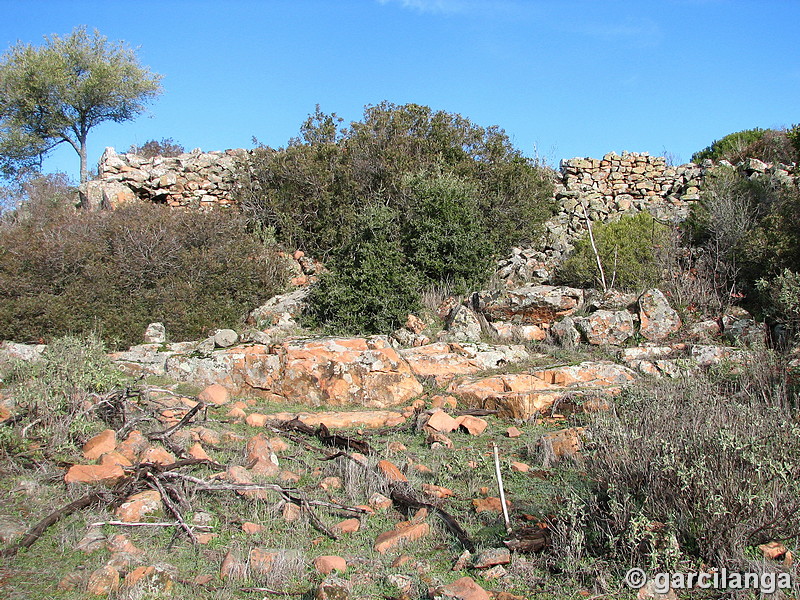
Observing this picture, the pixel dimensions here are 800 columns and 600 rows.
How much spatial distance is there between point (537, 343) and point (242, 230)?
281 inches

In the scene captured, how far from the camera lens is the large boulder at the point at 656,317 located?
9.80m

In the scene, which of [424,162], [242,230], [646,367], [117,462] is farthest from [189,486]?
[424,162]

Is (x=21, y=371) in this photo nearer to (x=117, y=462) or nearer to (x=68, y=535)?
(x=117, y=462)

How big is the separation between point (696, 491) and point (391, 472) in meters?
2.25

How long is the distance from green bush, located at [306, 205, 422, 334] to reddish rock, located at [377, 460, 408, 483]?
5847 millimetres

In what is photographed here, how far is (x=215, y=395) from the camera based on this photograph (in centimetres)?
723

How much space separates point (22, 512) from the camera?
405cm

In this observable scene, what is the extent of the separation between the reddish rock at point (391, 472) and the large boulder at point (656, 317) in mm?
6333

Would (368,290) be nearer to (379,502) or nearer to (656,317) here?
(656,317)

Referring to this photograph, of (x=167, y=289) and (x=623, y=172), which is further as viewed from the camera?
(x=623, y=172)

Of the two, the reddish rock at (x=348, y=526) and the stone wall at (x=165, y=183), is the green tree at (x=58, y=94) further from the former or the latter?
the reddish rock at (x=348, y=526)

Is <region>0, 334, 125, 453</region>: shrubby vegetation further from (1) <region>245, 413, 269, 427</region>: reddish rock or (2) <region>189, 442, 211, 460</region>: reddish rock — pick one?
(1) <region>245, 413, 269, 427</region>: reddish rock

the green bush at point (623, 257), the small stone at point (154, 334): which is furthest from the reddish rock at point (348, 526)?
the green bush at point (623, 257)

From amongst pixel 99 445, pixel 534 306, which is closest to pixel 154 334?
pixel 99 445
